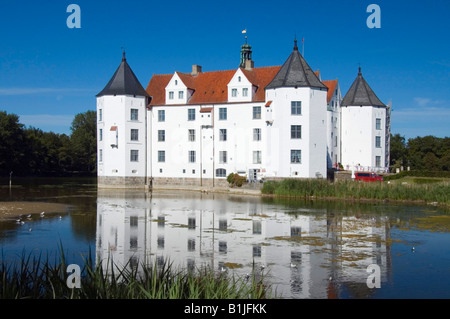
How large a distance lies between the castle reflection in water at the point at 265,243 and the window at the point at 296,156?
15177 millimetres

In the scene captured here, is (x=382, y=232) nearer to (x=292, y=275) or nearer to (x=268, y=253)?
(x=268, y=253)

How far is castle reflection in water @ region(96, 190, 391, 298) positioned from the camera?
13130 millimetres

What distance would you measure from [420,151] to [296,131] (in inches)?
1747

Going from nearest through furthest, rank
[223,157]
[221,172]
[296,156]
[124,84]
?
[296,156], [221,172], [223,157], [124,84]

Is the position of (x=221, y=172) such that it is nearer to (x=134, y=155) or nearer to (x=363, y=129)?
(x=134, y=155)

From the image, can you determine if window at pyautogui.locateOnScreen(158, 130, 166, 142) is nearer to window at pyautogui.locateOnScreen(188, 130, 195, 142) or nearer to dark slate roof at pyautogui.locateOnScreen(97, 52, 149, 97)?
window at pyautogui.locateOnScreen(188, 130, 195, 142)

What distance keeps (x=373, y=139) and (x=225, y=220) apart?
3092cm

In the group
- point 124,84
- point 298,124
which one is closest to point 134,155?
point 124,84

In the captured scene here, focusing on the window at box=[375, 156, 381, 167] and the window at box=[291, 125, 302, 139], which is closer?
the window at box=[291, 125, 302, 139]

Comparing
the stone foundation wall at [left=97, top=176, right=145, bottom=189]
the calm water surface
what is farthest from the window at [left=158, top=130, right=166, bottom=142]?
the calm water surface

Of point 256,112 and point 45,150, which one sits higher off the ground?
point 256,112

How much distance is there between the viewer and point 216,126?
164 feet

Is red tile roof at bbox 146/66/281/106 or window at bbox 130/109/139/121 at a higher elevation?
red tile roof at bbox 146/66/281/106

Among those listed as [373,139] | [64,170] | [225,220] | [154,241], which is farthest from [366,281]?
[64,170]
